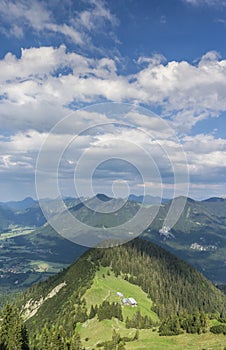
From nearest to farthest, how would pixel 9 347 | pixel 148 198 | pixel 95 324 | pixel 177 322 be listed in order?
pixel 148 198 < pixel 9 347 < pixel 177 322 < pixel 95 324

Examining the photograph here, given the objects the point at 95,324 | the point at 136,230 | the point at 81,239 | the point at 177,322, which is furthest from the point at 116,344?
the point at 136,230

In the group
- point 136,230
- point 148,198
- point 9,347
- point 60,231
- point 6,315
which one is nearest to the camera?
point 136,230

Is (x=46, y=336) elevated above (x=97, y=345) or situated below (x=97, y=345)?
above

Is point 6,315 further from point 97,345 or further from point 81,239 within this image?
point 81,239

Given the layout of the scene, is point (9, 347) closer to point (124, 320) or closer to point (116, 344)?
point (116, 344)

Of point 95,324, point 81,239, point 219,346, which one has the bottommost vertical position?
point 95,324

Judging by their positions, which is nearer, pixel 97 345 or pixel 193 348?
pixel 193 348

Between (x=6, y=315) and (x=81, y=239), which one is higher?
(x=81, y=239)

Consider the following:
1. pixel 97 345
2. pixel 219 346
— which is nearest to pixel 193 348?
pixel 219 346

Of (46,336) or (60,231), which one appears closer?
(60,231)
